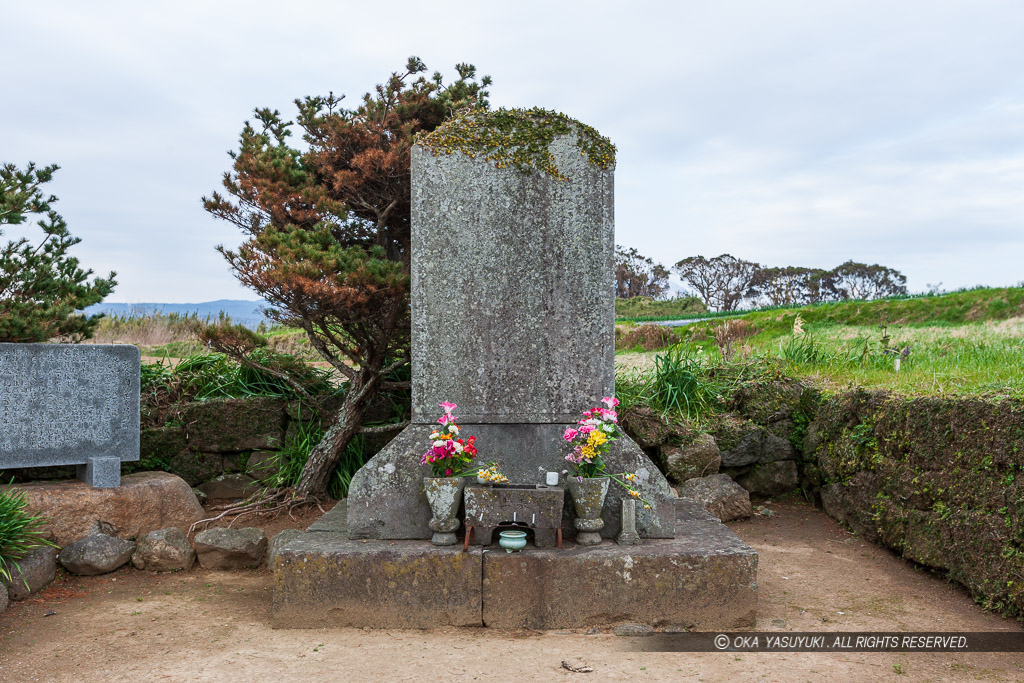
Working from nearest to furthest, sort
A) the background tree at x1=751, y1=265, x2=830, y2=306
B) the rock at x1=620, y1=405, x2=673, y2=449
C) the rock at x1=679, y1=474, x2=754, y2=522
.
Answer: the rock at x1=679, y1=474, x2=754, y2=522 < the rock at x1=620, y1=405, x2=673, y2=449 < the background tree at x1=751, y1=265, x2=830, y2=306

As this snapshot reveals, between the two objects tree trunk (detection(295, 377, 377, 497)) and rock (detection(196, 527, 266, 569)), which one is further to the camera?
tree trunk (detection(295, 377, 377, 497))

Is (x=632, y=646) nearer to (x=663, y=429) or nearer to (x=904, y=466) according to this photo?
(x=904, y=466)

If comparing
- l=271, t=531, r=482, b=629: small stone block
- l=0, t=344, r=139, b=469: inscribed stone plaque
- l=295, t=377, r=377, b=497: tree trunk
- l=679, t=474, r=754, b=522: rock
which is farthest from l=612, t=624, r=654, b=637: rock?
l=0, t=344, r=139, b=469: inscribed stone plaque

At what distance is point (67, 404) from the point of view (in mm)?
5090

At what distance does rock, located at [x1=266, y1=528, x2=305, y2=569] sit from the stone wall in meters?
2.94

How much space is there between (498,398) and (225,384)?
339 cm

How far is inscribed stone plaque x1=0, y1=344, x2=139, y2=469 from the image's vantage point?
4.90 meters

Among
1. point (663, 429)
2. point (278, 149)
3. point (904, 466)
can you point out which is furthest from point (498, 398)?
point (278, 149)

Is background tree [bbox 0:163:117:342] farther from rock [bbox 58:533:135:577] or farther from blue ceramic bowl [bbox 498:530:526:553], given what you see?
blue ceramic bowl [bbox 498:530:526:553]

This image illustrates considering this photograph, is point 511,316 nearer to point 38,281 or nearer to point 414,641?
point 414,641

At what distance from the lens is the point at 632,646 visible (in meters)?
3.41

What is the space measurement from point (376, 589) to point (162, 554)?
2.02 m

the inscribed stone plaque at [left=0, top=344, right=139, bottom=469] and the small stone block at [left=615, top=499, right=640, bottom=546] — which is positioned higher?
the inscribed stone plaque at [left=0, top=344, right=139, bottom=469]

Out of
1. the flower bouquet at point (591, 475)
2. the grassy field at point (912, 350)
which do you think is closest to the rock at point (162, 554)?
the flower bouquet at point (591, 475)
